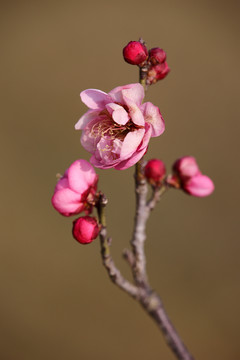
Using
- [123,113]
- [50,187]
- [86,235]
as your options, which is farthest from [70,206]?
[50,187]

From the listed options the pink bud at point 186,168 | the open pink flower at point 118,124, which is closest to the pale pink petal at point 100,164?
the open pink flower at point 118,124

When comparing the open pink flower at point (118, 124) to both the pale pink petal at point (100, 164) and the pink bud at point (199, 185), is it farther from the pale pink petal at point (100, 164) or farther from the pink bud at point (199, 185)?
the pink bud at point (199, 185)

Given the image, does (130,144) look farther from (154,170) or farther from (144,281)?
(144,281)

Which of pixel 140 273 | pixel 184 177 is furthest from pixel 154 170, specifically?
pixel 140 273

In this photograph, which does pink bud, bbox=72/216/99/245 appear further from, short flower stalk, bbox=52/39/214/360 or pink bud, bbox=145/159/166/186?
pink bud, bbox=145/159/166/186

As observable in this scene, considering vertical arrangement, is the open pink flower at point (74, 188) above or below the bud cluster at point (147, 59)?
below

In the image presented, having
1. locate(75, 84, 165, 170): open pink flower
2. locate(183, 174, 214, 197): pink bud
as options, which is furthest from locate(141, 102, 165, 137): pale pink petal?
locate(183, 174, 214, 197): pink bud
